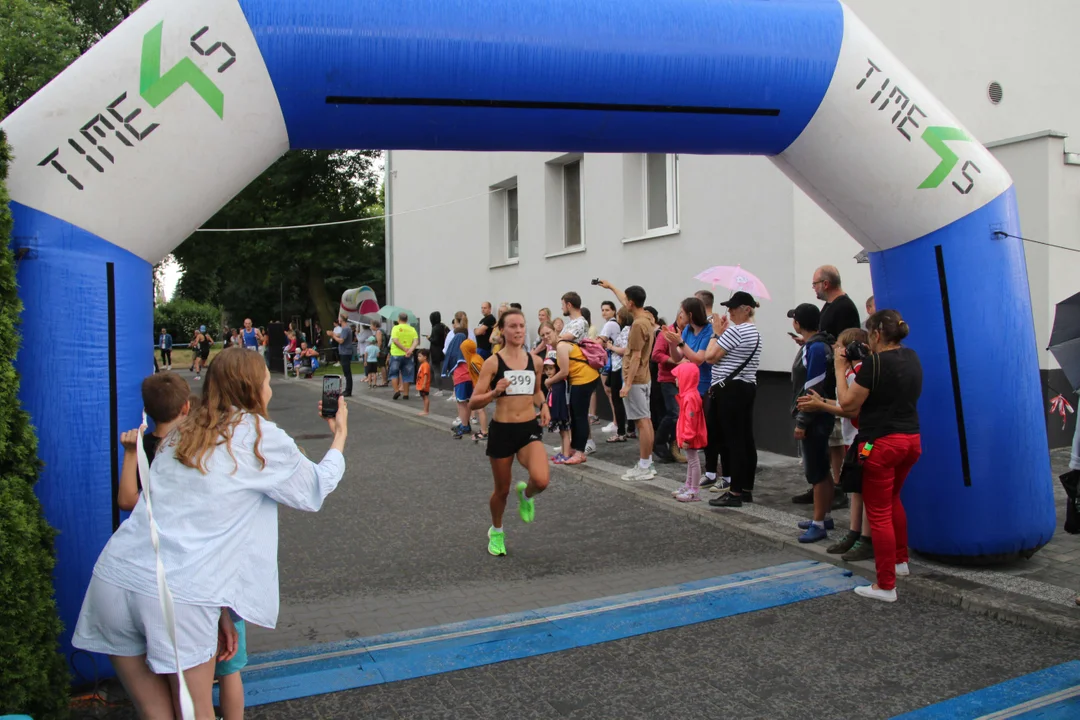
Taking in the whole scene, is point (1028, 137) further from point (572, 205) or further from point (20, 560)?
point (20, 560)

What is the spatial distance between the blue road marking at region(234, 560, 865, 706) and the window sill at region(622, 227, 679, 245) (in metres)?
6.84

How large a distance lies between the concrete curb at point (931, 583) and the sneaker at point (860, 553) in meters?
0.04

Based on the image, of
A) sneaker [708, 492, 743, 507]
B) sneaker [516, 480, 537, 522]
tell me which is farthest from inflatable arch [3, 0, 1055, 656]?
sneaker [516, 480, 537, 522]

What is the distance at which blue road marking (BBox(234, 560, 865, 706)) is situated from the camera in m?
4.12

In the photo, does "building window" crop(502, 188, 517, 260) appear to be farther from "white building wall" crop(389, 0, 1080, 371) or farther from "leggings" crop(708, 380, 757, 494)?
"leggings" crop(708, 380, 757, 494)

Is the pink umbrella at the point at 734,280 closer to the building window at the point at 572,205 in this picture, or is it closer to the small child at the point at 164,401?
the small child at the point at 164,401

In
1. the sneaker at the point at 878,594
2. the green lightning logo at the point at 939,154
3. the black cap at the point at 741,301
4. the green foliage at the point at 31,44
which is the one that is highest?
the green foliage at the point at 31,44

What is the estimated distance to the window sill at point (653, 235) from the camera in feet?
38.5

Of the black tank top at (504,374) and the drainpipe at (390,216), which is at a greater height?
the drainpipe at (390,216)

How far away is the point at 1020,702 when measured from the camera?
12.2 feet

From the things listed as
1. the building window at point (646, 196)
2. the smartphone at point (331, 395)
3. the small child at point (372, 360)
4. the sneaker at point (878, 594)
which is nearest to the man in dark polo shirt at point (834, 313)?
the sneaker at point (878, 594)

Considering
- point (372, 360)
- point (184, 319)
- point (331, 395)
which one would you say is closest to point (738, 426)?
point (331, 395)

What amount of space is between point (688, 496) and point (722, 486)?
61 cm

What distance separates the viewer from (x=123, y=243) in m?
3.92
